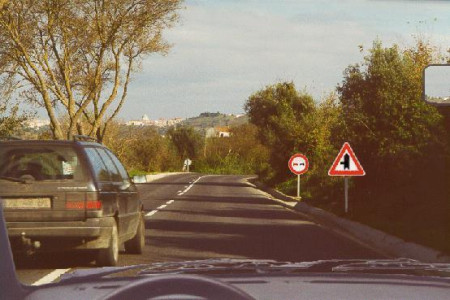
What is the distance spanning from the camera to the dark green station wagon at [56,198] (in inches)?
430

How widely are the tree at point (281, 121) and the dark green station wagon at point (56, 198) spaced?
121 ft

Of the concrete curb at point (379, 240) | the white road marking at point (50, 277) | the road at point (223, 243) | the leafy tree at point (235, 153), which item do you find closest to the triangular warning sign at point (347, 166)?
the concrete curb at point (379, 240)

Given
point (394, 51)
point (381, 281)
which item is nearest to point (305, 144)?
point (394, 51)

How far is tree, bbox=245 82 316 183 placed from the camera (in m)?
48.8

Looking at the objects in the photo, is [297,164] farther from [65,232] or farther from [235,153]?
[235,153]

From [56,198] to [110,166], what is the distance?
4.24 feet

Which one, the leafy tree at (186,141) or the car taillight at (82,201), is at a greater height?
the leafy tree at (186,141)

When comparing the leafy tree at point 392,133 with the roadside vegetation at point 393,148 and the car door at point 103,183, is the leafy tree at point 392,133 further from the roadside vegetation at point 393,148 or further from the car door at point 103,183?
the car door at point 103,183

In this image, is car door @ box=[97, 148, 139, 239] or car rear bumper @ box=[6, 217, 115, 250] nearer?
car rear bumper @ box=[6, 217, 115, 250]

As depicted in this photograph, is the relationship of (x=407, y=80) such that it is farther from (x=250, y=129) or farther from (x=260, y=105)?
(x=250, y=129)

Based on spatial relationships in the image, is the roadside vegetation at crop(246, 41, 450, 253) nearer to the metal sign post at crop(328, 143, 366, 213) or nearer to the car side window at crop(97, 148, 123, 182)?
the metal sign post at crop(328, 143, 366, 213)

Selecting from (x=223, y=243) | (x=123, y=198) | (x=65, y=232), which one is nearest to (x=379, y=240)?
(x=223, y=243)

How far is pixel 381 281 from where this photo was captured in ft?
7.20

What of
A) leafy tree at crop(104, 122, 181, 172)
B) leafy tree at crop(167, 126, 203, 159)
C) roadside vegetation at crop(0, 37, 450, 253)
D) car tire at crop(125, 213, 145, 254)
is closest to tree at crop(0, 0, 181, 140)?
roadside vegetation at crop(0, 37, 450, 253)
